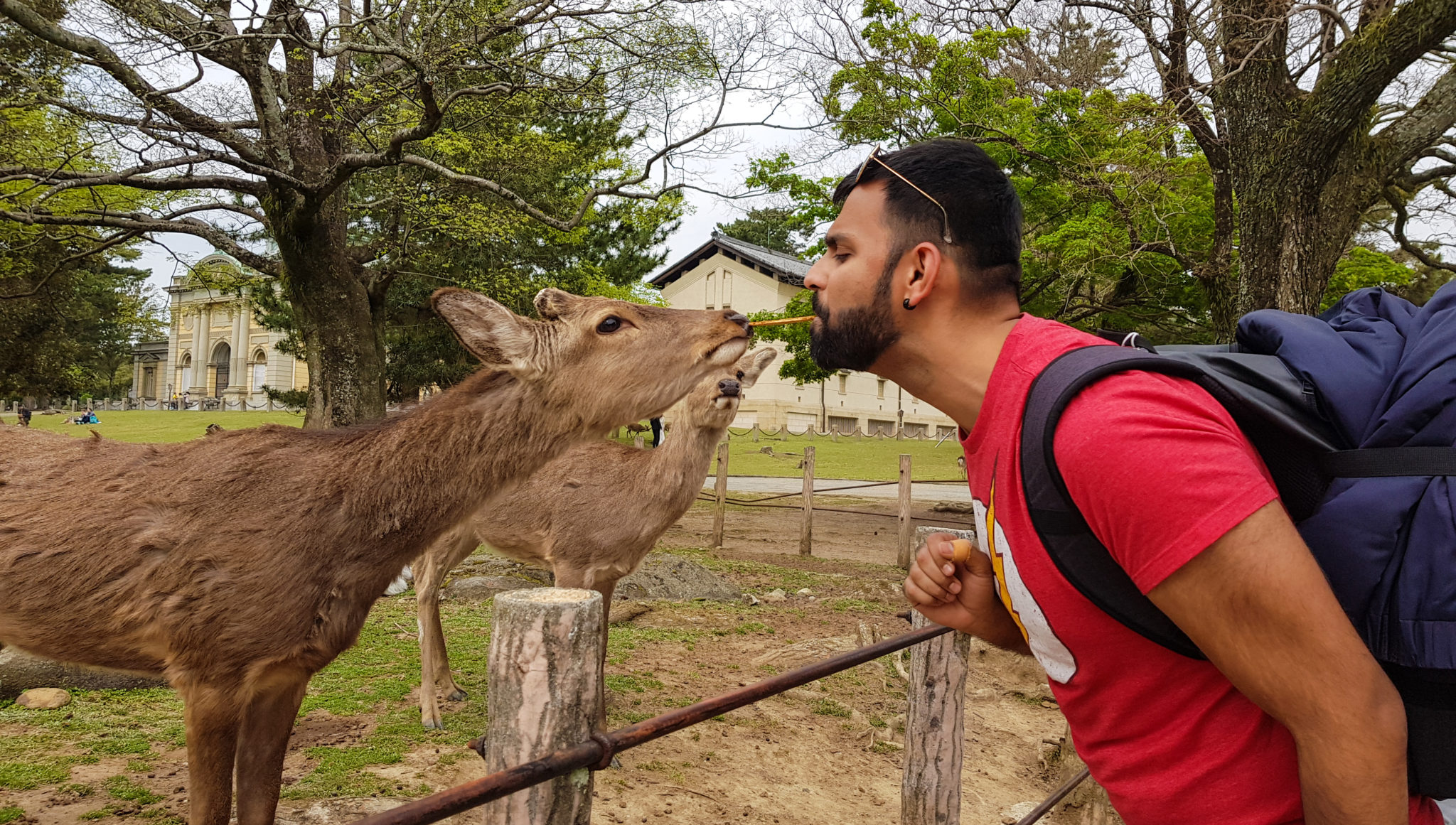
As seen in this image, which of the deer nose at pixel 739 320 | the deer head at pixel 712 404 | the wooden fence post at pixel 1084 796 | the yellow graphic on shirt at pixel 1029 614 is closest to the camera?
the yellow graphic on shirt at pixel 1029 614

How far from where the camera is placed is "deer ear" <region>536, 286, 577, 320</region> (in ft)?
12.8

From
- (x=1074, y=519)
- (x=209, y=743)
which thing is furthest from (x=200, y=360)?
(x=1074, y=519)

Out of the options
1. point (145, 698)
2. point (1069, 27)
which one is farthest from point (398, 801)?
point (1069, 27)

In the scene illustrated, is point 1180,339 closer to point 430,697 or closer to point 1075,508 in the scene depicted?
point 430,697

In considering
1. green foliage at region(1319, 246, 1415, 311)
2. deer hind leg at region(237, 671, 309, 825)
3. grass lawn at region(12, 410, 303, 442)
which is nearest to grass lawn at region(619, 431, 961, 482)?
green foliage at region(1319, 246, 1415, 311)

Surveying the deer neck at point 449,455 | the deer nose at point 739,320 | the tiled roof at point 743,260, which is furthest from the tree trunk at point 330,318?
the tiled roof at point 743,260

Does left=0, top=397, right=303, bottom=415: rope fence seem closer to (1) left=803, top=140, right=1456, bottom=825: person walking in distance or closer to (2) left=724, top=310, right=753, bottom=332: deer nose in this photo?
(2) left=724, top=310, right=753, bottom=332: deer nose

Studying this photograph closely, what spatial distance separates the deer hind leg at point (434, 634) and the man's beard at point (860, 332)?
449 centimetres

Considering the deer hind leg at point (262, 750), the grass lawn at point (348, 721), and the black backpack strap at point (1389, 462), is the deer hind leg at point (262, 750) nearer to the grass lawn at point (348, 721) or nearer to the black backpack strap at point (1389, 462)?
the grass lawn at point (348, 721)

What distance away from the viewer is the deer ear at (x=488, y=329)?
3395mm

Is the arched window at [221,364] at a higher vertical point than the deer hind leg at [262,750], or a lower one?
higher

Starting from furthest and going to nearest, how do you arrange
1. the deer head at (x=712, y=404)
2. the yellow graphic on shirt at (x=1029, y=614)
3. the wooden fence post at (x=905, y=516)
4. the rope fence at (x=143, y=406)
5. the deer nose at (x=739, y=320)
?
1. the rope fence at (x=143, y=406)
2. the wooden fence post at (x=905, y=516)
3. the deer head at (x=712, y=404)
4. the deer nose at (x=739, y=320)
5. the yellow graphic on shirt at (x=1029, y=614)

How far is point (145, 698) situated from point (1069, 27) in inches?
598

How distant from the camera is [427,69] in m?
9.97
